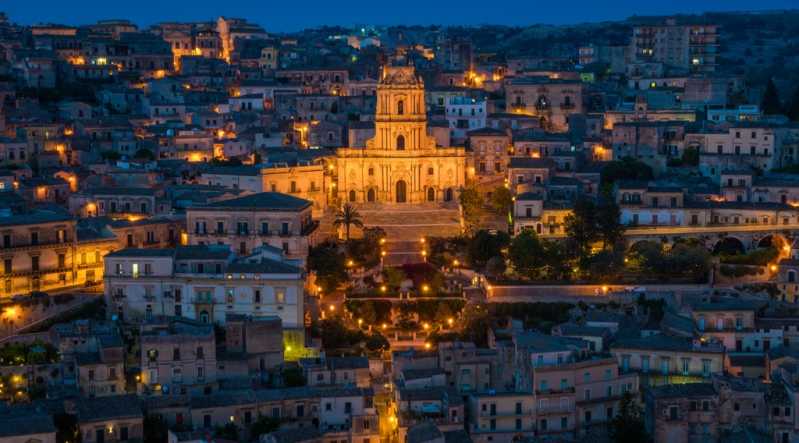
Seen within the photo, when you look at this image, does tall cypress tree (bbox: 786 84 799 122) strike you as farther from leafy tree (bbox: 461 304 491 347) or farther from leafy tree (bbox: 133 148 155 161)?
leafy tree (bbox: 133 148 155 161)

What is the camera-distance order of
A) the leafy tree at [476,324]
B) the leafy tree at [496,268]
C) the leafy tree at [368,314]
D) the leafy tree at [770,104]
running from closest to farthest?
the leafy tree at [476,324] → the leafy tree at [368,314] → the leafy tree at [496,268] → the leafy tree at [770,104]

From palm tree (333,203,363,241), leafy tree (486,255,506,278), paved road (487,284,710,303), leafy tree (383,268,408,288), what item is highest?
palm tree (333,203,363,241)

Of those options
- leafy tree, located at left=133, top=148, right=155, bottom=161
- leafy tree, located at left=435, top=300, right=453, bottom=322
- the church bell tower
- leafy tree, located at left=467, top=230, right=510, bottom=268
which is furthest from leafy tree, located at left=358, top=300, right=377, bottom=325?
leafy tree, located at left=133, top=148, right=155, bottom=161

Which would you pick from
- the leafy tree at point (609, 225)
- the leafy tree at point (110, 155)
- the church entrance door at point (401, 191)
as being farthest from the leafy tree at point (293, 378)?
the leafy tree at point (110, 155)

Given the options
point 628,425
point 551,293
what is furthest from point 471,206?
point 628,425

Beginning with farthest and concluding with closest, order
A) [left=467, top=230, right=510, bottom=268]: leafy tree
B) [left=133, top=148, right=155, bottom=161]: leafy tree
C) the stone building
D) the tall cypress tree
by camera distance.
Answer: the tall cypress tree, [left=133, top=148, right=155, bottom=161]: leafy tree, [left=467, top=230, right=510, bottom=268]: leafy tree, the stone building

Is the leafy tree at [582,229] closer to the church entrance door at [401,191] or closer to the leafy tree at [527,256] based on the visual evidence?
the leafy tree at [527,256]

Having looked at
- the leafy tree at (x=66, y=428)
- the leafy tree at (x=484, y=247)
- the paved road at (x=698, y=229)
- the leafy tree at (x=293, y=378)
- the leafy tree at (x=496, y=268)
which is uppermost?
the paved road at (x=698, y=229)

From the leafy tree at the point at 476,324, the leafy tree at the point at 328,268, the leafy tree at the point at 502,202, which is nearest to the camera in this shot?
the leafy tree at the point at 476,324
